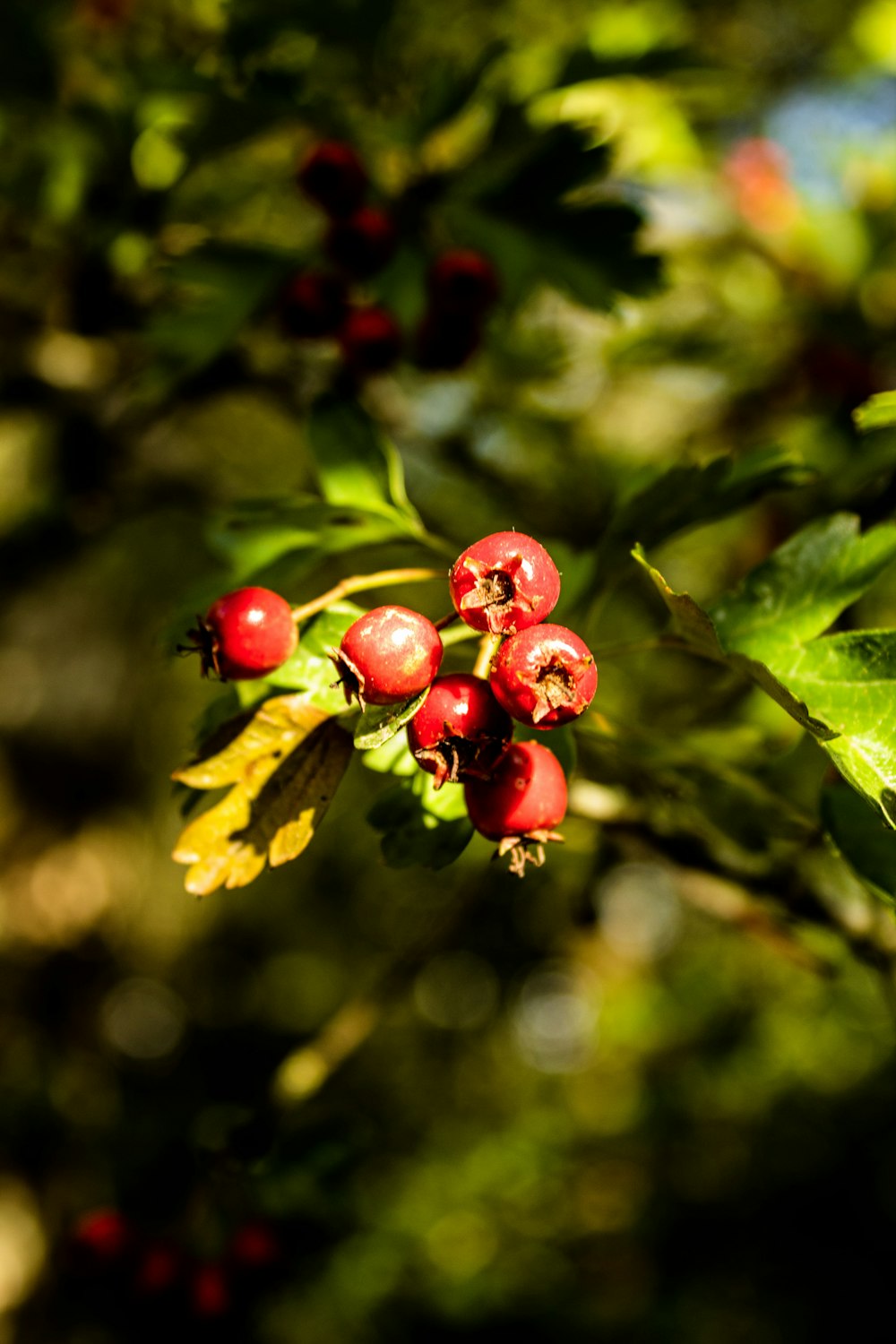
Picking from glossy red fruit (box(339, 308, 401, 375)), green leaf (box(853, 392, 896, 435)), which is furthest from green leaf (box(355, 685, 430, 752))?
glossy red fruit (box(339, 308, 401, 375))

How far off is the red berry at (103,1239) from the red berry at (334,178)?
1.54 meters

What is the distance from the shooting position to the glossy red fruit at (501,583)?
58 cm

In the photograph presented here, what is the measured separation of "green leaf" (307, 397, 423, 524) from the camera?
935 millimetres

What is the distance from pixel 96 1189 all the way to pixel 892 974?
6.54 ft

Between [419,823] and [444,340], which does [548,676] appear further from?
[444,340]

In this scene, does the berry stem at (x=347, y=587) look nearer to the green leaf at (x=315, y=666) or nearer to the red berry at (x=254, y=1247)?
the green leaf at (x=315, y=666)

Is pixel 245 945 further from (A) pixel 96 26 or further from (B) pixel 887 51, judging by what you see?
(B) pixel 887 51

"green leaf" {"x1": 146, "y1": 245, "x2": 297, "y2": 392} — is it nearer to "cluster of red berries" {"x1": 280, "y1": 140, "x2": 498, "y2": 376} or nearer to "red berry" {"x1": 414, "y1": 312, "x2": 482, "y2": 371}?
"cluster of red berries" {"x1": 280, "y1": 140, "x2": 498, "y2": 376}

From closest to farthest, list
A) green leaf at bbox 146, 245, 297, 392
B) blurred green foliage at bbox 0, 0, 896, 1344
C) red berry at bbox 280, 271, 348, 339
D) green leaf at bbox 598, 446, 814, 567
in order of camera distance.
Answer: green leaf at bbox 598, 446, 814, 567 → blurred green foliage at bbox 0, 0, 896, 1344 → green leaf at bbox 146, 245, 297, 392 → red berry at bbox 280, 271, 348, 339

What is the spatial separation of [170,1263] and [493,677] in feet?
4.42

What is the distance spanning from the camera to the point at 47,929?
2.75 metres

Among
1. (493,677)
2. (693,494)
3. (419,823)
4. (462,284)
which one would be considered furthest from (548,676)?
(462,284)

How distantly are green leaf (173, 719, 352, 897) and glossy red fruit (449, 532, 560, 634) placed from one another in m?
0.15

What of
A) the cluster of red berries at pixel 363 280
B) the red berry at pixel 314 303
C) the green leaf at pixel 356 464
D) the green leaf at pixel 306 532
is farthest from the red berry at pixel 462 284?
the green leaf at pixel 306 532
